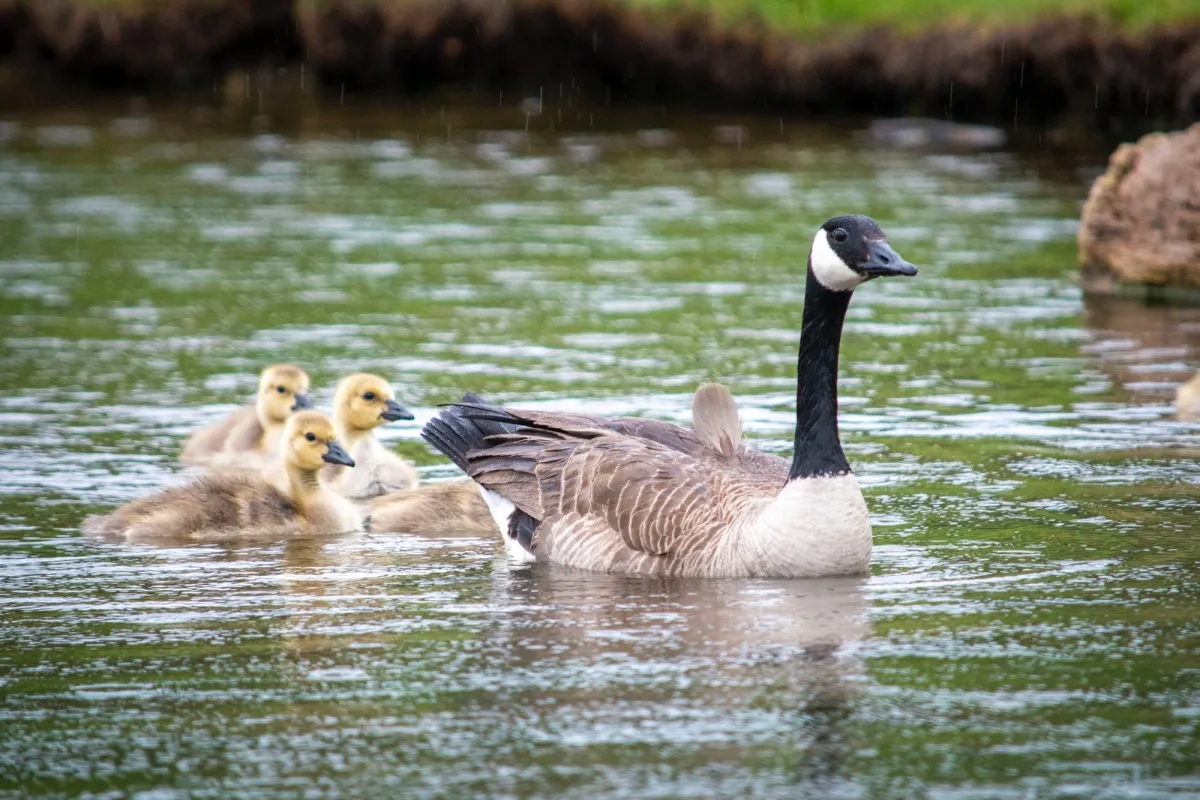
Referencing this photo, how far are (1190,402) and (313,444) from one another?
5752mm

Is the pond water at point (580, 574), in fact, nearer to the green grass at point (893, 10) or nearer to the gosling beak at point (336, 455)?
the gosling beak at point (336, 455)

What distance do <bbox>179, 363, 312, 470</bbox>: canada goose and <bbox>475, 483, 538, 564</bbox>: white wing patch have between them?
2433 millimetres

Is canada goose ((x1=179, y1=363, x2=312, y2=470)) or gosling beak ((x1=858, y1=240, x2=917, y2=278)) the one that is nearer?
gosling beak ((x1=858, y1=240, x2=917, y2=278))

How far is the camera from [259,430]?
12.4 meters

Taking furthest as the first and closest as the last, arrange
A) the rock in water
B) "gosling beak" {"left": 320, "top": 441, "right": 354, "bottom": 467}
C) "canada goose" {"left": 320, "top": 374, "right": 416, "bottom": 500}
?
the rock in water, "canada goose" {"left": 320, "top": 374, "right": 416, "bottom": 500}, "gosling beak" {"left": 320, "top": 441, "right": 354, "bottom": 467}

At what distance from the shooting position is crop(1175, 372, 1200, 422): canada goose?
40.1ft

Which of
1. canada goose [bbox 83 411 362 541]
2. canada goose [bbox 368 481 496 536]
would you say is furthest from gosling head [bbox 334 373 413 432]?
canada goose [bbox 368 481 496 536]

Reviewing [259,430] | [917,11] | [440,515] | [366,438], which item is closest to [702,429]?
[440,515]

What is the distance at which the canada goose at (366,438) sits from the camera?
1167cm

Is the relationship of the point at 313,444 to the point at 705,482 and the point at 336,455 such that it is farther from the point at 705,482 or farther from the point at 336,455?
the point at 705,482

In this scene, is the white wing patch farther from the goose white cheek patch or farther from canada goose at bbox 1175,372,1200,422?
canada goose at bbox 1175,372,1200,422

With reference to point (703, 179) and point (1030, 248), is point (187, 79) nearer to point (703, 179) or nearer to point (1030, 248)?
point (703, 179)

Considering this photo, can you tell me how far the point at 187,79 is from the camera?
35469 mm

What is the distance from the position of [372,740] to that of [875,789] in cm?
179
